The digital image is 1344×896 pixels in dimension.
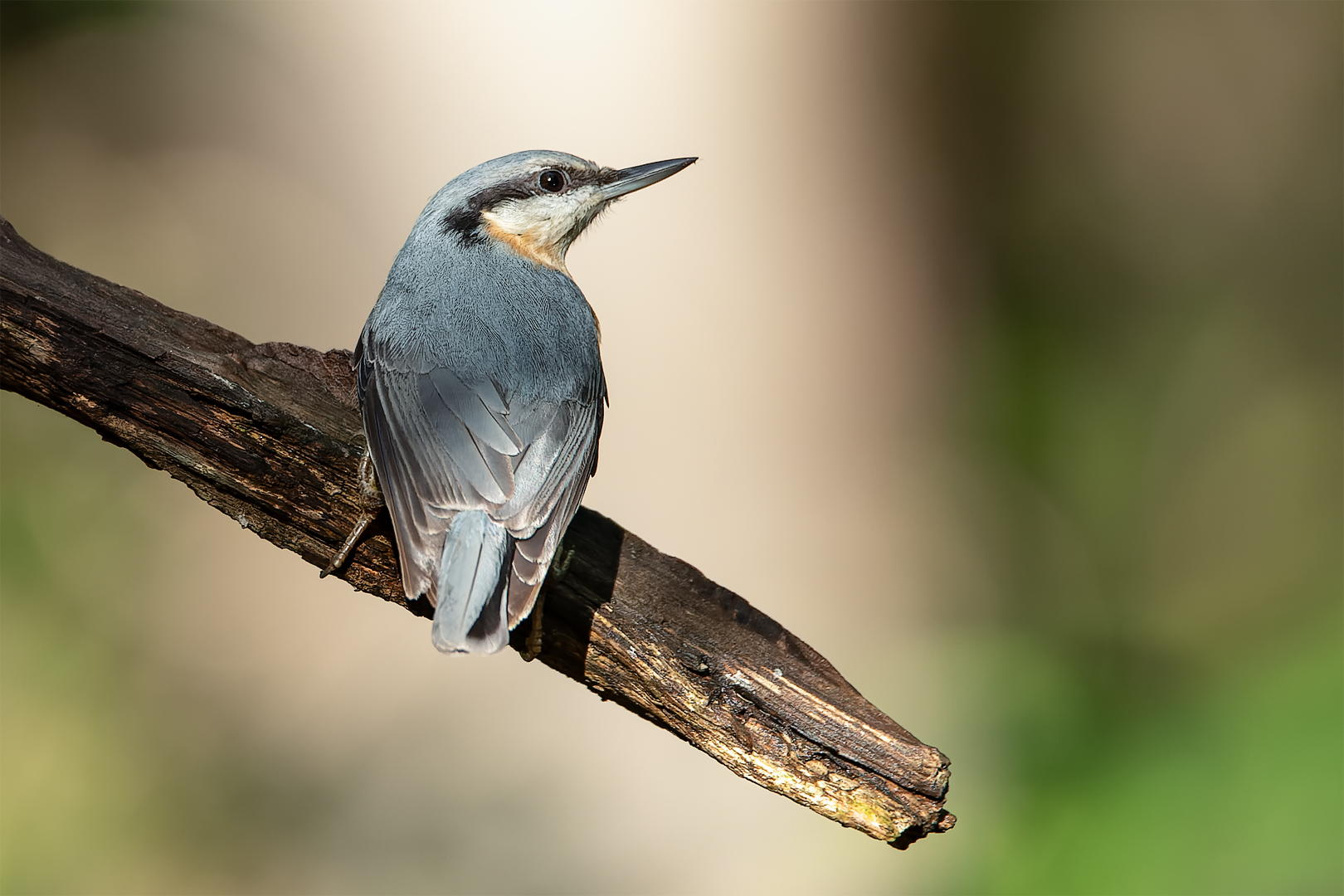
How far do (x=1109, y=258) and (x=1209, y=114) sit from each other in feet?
2.84

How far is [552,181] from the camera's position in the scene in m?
2.95

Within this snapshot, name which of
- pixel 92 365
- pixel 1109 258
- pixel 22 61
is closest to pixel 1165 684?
pixel 1109 258

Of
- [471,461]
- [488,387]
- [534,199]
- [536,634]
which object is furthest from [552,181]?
[536,634]

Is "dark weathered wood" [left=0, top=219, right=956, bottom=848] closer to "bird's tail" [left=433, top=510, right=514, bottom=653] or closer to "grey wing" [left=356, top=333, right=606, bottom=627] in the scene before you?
"grey wing" [left=356, top=333, right=606, bottom=627]

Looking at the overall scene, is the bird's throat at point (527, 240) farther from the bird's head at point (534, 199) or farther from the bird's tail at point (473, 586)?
the bird's tail at point (473, 586)

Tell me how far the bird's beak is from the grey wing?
0.79 metres

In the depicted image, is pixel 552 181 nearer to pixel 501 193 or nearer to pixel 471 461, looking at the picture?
pixel 501 193

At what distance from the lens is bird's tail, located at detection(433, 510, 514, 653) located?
186 centimetres

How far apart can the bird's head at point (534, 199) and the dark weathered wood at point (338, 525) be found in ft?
2.39

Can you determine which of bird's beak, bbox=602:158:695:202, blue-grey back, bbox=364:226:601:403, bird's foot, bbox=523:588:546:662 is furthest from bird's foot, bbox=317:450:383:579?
bird's beak, bbox=602:158:695:202

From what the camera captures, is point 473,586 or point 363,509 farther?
point 363,509

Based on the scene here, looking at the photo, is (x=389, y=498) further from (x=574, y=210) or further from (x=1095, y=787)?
(x=1095, y=787)

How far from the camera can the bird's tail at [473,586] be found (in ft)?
6.11

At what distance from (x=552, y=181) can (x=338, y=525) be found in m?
1.19
